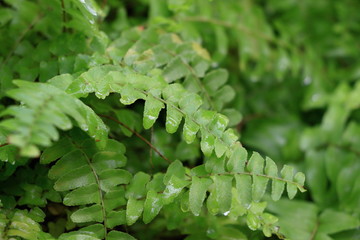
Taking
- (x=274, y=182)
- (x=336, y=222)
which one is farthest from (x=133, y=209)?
(x=336, y=222)

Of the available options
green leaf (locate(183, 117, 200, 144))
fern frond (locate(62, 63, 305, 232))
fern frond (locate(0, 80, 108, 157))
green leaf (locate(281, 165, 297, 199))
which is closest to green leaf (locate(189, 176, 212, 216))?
fern frond (locate(62, 63, 305, 232))

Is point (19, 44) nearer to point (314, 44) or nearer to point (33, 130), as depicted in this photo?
point (33, 130)

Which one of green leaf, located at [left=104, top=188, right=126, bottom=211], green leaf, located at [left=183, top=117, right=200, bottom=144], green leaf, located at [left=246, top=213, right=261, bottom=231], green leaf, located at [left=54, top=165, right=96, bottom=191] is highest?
green leaf, located at [left=183, top=117, right=200, bottom=144]

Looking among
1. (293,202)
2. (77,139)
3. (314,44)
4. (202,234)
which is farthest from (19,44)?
(314,44)

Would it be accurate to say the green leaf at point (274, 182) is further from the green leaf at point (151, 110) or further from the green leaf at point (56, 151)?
the green leaf at point (56, 151)

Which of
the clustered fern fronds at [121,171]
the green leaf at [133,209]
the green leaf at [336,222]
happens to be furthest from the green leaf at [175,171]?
the green leaf at [336,222]

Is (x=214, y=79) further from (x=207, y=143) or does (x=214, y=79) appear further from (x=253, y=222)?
(x=253, y=222)

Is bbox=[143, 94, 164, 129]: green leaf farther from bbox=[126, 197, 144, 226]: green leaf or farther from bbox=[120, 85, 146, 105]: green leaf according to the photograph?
bbox=[126, 197, 144, 226]: green leaf
